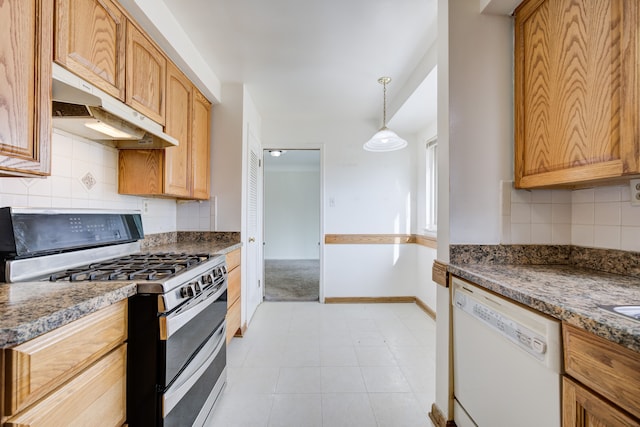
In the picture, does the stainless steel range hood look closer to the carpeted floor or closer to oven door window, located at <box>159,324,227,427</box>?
oven door window, located at <box>159,324,227,427</box>

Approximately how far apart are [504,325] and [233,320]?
1.98 m

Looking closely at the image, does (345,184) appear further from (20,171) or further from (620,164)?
(20,171)

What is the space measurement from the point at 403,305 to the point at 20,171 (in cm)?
354

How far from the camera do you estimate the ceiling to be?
1.68 m

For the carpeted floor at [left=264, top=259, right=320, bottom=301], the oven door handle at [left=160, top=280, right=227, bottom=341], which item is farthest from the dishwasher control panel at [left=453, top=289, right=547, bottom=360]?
the carpeted floor at [left=264, top=259, right=320, bottom=301]

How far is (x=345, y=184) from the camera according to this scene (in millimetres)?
3602

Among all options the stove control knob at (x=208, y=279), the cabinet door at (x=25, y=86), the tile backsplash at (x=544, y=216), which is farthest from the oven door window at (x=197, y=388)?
the tile backsplash at (x=544, y=216)

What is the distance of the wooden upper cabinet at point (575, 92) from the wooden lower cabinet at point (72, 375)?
1833 mm

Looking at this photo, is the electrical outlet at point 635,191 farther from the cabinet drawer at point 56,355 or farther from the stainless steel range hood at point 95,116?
the stainless steel range hood at point 95,116

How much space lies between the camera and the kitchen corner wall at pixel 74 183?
48.7 inches

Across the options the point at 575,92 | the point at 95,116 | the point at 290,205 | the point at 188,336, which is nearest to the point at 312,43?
the point at 95,116

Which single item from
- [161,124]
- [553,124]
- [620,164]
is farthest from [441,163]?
[161,124]

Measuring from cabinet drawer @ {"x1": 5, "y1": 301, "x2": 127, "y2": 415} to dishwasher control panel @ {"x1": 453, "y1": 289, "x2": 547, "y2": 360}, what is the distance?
1.38m

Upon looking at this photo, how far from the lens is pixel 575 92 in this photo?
1.14m
